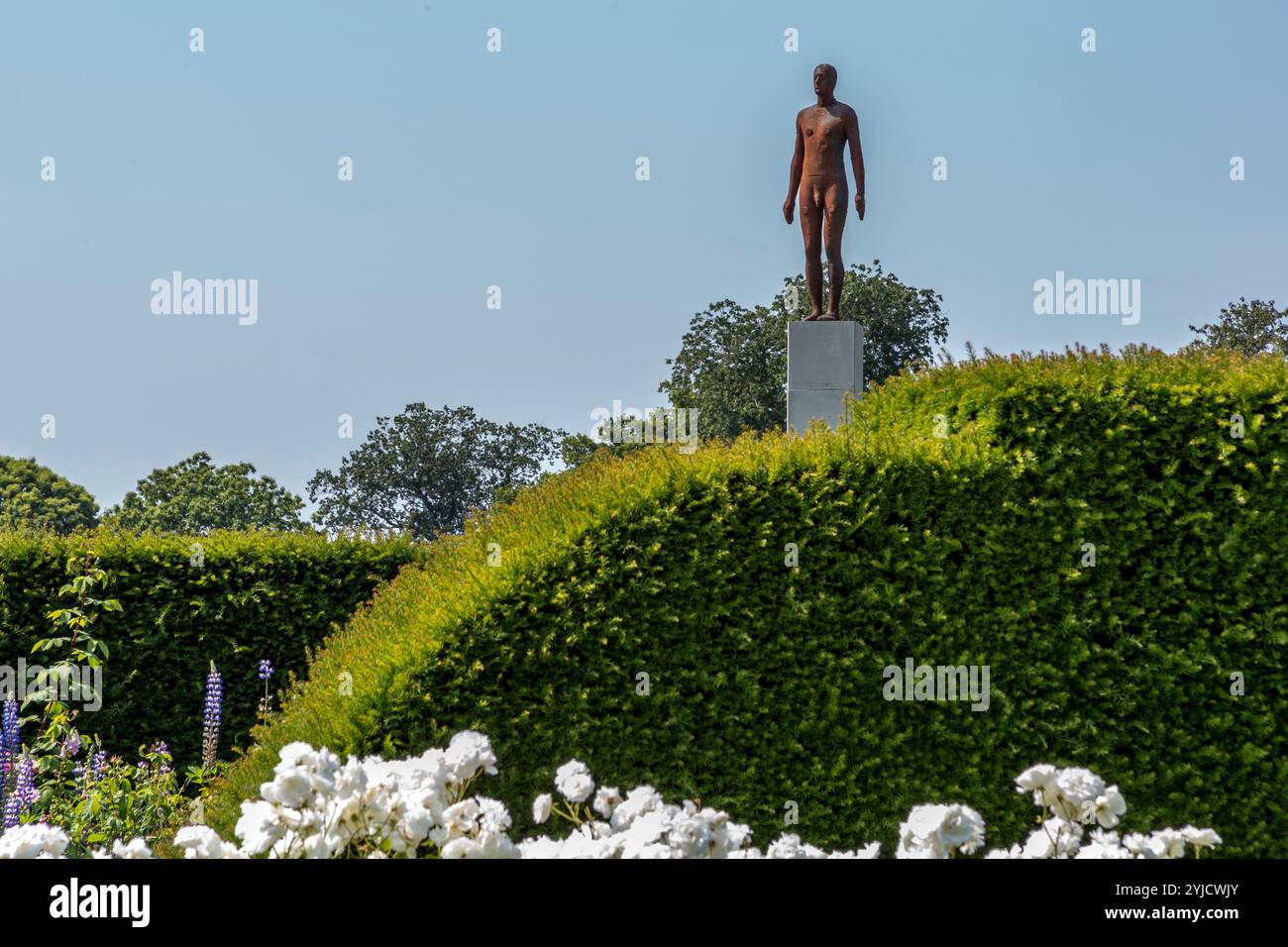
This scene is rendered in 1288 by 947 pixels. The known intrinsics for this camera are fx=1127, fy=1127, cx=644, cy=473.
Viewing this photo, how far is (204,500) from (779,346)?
27.4m

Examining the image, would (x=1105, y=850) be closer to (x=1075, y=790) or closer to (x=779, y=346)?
(x=1075, y=790)

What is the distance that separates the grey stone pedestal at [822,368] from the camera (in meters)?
13.1

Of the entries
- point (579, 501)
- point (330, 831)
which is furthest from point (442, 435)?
point (330, 831)

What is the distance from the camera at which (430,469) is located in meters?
53.6

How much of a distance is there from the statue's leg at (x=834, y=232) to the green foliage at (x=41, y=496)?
45274mm

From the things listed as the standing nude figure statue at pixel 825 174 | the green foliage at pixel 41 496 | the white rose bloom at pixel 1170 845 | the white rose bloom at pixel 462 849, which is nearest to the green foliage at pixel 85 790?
the white rose bloom at pixel 462 849

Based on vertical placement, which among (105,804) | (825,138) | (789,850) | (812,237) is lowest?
(105,804)

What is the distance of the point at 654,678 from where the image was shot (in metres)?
7.16

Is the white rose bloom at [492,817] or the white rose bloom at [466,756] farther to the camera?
the white rose bloom at [466,756]

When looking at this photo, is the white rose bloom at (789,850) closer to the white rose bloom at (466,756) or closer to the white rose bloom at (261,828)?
the white rose bloom at (466,756)

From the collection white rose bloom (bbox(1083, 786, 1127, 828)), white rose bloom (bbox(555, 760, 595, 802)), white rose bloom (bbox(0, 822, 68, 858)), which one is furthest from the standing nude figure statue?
white rose bloom (bbox(0, 822, 68, 858))

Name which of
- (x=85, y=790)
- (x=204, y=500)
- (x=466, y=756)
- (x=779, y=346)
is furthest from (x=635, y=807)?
(x=204, y=500)
